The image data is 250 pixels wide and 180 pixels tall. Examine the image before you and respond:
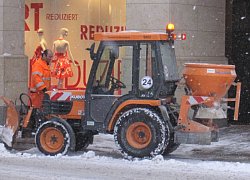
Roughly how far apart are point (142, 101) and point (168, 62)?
33.7 inches

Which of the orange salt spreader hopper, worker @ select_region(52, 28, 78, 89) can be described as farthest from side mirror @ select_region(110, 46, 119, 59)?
worker @ select_region(52, 28, 78, 89)

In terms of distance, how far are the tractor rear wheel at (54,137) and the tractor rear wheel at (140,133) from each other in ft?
2.89

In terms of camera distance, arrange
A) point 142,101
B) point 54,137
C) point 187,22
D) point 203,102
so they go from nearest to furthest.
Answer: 1. point 203,102
2. point 142,101
3. point 54,137
4. point 187,22

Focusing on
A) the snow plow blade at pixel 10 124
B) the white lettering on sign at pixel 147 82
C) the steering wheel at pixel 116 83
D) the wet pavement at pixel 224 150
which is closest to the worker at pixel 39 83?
the snow plow blade at pixel 10 124

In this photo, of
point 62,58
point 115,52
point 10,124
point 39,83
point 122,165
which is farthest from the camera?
point 62,58

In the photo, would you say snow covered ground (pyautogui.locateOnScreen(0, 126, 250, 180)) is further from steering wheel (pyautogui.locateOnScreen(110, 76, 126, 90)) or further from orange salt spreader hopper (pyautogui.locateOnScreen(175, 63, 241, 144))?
steering wheel (pyautogui.locateOnScreen(110, 76, 126, 90))

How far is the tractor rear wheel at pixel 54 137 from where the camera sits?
11.1 metres

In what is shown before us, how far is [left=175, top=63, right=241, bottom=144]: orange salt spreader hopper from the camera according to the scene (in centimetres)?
1066

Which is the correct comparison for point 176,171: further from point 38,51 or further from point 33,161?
point 38,51

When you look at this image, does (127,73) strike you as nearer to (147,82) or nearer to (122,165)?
(147,82)

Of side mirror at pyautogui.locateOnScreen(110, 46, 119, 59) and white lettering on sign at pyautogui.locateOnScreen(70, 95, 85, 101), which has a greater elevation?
side mirror at pyautogui.locateOnScreen(110, 46, 119, 59)

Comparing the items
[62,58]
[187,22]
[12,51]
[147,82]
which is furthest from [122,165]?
[62,58]

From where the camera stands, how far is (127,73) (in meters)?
11.1

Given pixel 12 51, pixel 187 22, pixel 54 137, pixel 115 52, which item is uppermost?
pixel 187 22
